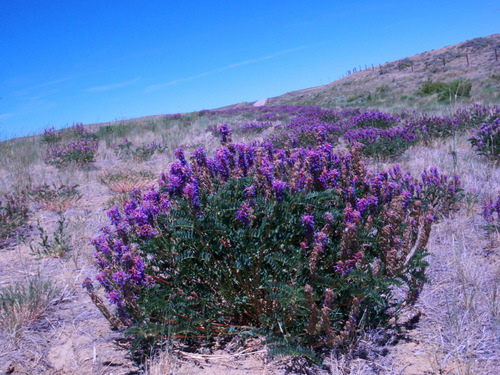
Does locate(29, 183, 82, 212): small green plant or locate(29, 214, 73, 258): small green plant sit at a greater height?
locate(29, 183, 82, 212): small green plant

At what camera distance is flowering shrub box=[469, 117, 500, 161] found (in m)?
6.06

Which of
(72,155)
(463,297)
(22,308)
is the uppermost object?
(72,155)

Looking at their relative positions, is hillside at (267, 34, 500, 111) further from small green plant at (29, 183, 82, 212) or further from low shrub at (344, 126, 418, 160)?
small green plant at (29, 183, 82, 212)

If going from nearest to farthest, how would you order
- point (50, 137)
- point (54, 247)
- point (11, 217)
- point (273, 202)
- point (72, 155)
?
1. point (273, 202)
2. point (54, 247)
3. point (11, 217)
4. point (72, 155)
5. point (50, 137)

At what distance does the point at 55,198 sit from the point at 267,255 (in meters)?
5.61

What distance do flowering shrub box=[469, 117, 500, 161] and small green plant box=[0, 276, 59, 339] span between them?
22.3 ft

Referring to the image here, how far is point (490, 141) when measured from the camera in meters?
6.30

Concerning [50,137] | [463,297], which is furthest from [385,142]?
[50,137]

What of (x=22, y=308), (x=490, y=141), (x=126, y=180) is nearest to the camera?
(x=22, y=308)

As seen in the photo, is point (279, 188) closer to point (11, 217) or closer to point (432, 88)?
point (11, 217)

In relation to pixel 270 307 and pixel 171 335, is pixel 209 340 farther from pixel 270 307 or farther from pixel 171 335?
pixel 270 307

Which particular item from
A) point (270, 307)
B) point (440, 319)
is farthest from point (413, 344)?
point (270, 307)

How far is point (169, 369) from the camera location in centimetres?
210

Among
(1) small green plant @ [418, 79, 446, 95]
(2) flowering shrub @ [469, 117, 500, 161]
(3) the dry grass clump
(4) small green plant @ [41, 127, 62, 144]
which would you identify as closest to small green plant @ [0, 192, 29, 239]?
(3) the dry grass clump
